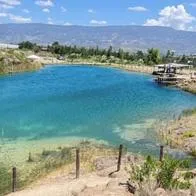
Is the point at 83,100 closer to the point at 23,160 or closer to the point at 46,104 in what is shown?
the point at 46,104

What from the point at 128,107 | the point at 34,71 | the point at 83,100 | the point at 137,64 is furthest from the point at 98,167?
the point at 137,64

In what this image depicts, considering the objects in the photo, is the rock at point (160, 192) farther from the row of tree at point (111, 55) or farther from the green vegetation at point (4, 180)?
the row of tree at point (111, 55)

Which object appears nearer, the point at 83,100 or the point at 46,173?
the point at 46,173

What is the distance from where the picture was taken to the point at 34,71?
336 ft

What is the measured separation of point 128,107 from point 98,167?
25.9 metres

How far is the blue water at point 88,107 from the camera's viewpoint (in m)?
39.8

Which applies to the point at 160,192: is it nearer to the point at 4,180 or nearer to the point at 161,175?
the point at 161,175

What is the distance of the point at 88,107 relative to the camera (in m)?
54.1

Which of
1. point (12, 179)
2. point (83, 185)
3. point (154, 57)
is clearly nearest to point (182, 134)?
point (83, 185)

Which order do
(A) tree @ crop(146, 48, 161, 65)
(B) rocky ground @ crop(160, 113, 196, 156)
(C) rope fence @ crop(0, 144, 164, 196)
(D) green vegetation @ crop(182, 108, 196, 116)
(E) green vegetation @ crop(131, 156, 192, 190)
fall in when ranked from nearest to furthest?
(E) green vegetation @ crop(131, 156, 192, 190) < (C) rope fence @ crop(0, 144, 164, 196) < (B) rocky ground @ crop(160, 113, 196, 156) < (D) green vegetation @ crop(182, 108, 196, 116) < (A) tree @ crop(146, 48, 161, 65)

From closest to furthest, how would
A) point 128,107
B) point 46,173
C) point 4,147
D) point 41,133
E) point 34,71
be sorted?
point 46,173, point 4,147, point 41,133, point 128,107, point 34,71

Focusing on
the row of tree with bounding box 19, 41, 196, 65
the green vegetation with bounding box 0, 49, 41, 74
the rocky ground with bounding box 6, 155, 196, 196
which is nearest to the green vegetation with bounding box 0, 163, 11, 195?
the rocky ground with bounding box 6, 155, 196, 196

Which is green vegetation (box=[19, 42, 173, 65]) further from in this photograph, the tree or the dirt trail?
the dirt trail

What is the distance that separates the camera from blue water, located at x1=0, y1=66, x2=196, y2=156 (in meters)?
39.8
